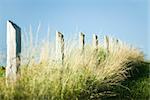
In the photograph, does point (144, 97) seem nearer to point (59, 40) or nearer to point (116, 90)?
point (116, 90)

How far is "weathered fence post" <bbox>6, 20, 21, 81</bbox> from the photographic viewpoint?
641 centimetres

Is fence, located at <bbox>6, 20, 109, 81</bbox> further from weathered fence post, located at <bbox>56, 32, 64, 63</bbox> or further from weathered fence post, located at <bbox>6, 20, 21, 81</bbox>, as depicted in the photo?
weathered fence post, located at <bbox>56, 32, 64, 63</bbox>

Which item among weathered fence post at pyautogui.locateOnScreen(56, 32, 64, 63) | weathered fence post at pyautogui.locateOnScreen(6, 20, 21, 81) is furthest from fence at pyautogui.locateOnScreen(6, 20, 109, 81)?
weathered fence post at pyautogui.locateOnScreen(56, 32, 64, 63)

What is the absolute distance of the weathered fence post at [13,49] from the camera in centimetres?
641

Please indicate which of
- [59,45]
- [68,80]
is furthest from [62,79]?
[59,45]

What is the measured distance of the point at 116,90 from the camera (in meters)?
8.83

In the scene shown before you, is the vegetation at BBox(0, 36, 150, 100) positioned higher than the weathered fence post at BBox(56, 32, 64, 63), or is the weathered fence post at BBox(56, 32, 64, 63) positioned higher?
the weathered fence post at BBox(56, 32, 64, 63)

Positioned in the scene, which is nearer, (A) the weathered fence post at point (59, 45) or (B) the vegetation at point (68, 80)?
(B) the vegetation at point (68, 80)

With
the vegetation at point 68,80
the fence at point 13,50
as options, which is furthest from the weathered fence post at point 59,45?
the fence at point 13,50

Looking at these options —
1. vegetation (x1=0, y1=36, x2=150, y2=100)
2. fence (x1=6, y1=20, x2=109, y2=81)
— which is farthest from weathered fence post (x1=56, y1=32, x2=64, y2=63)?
fence (x1=6, y1=20, x2=109, y2=81)

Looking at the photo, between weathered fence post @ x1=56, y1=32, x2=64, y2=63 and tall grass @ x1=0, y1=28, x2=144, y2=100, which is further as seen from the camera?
weathered fence post @ x1=56, y1=32, x2=64, y2=63

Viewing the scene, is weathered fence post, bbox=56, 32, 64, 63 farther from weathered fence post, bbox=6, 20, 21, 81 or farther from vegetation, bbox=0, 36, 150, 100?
weathered fence post, bbox=6, 20, 21, 81

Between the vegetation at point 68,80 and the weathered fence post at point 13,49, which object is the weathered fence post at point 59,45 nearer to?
the vegetation at point 68,80

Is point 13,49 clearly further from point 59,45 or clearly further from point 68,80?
point 59,45
